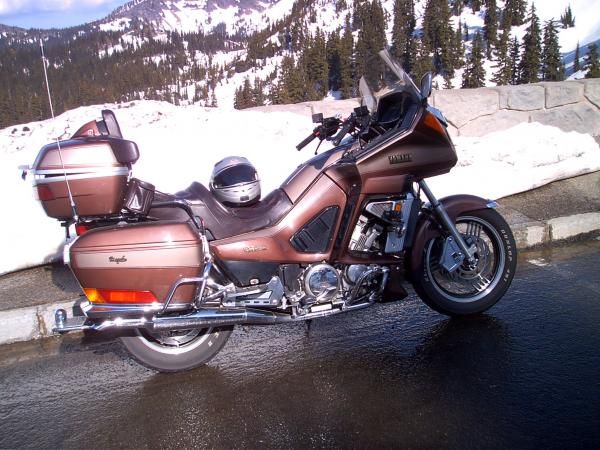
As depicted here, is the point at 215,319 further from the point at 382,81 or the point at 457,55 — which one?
the point at 457,55

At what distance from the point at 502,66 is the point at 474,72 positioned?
5.55 ft

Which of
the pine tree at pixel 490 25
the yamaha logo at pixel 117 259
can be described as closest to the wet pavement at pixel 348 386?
the yamaha logo at pixel 117 259

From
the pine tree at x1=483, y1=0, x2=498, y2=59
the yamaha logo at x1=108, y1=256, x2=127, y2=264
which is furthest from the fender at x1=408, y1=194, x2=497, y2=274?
the pine tree at x1=483, y1=0, x2=498, y2=59

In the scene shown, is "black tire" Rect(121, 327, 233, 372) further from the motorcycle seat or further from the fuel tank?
the motorcycle seat

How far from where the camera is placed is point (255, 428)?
8.63 feet

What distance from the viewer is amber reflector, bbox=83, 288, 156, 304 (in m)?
2.74

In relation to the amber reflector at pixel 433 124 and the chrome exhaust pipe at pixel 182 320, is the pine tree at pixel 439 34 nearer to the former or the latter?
the amber reflector at pixel 433 124

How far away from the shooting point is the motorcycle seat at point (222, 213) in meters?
3.00

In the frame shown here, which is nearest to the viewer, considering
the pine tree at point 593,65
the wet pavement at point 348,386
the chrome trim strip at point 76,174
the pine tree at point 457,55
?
the wet pavement at point 348,386

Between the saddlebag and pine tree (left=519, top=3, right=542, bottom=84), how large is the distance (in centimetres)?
1289

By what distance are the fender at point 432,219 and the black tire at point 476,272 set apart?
66mm

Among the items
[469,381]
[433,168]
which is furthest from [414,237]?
[469,381]

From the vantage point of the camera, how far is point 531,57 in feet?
46.2

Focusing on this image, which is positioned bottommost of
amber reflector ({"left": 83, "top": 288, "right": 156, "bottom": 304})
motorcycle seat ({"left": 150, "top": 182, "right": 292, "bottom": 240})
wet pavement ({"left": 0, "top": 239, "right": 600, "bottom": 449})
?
wet pavement ({"left": 0, "top": 239, "right": 600, "bottom": 449})
